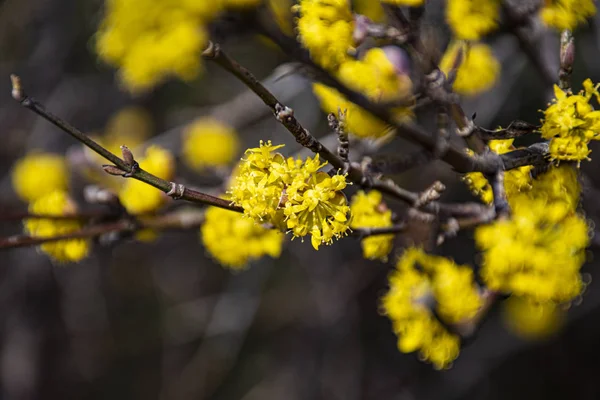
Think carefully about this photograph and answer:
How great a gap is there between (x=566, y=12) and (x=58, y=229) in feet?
4.21

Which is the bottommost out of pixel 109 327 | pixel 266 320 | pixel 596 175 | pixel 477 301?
pixel 109 327

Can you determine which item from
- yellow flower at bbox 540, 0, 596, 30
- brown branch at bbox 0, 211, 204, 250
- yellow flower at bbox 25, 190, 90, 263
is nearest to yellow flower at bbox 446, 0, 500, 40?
yellow flower at bbox 540, 0, 596, 30

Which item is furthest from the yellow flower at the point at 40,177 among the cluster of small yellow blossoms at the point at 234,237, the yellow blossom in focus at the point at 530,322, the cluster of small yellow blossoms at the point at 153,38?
the yellow blossom in focus at the point at 530,322

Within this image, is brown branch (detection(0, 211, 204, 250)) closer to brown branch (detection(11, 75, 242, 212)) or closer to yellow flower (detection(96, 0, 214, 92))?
brown branch (detection(11, 75, 242, 212))

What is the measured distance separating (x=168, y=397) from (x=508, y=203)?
278 cm

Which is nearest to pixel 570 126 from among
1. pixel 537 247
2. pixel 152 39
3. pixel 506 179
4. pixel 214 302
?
pixel 506 179

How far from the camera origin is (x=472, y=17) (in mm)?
1378

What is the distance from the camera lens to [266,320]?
144 inches

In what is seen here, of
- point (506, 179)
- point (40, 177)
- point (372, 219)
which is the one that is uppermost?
point (506, 179)

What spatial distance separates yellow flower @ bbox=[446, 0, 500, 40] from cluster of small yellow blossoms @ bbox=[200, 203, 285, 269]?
657mm

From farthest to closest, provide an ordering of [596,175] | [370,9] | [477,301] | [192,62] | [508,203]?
1. [596,175]
2. [192,62]
3. [370,9]
4. [477,301]
5. [508,203]

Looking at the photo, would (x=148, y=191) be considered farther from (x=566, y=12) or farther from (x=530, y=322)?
(x=530, y=322)

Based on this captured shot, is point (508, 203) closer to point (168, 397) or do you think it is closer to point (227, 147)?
point (227, 147)

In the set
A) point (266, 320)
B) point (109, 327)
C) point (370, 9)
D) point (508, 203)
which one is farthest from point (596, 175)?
point (109, 327)
